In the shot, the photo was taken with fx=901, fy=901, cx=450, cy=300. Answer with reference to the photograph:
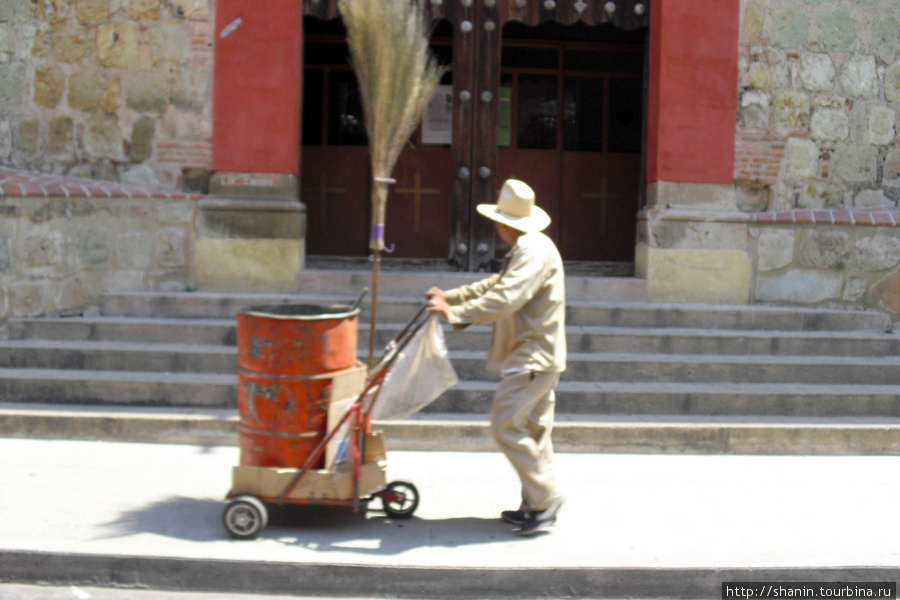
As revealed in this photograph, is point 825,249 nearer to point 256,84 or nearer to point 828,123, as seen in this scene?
point 828,123

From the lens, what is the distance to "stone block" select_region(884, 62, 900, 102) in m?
8.13

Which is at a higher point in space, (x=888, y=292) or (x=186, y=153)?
(x=186, y=153)

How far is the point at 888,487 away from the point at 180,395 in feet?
15.3

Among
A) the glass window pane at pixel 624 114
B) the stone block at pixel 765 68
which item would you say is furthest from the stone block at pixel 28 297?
the stone block at pixel 765 68

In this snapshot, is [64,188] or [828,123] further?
[828,123]

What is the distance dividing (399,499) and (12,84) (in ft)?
18.3

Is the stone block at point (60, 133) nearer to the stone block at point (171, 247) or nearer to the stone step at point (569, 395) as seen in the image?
the stone block at point (171, 247)

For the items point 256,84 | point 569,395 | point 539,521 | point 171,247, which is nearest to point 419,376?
point 539,521

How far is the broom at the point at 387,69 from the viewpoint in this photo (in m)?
4.88

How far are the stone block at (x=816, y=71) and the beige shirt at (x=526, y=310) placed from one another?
474 cm

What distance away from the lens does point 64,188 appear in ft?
23.6

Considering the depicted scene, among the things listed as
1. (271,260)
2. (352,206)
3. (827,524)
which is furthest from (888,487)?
(352,206)

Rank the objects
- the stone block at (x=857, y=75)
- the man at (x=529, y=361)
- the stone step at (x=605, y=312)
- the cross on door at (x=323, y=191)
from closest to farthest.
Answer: the man at (x=529, y=361) → the stone step at (x=605, y=312) → the stone block at (x=857, y=75) → the cross on door at (x=323, y=191)

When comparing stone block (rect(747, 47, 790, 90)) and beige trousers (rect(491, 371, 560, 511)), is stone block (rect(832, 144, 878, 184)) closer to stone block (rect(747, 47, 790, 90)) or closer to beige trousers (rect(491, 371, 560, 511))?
stone block (rect(747, 47, 790, 90))
